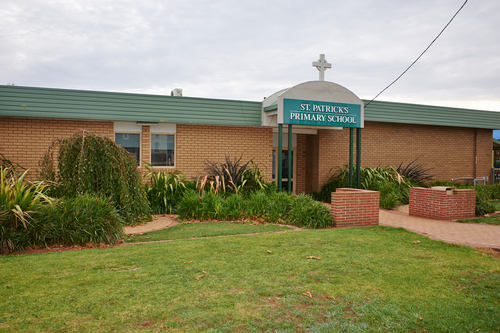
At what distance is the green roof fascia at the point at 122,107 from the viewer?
34.7 ft

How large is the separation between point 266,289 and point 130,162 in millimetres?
5564

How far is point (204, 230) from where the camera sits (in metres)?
7.88

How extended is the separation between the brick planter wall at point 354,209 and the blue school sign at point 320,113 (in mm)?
3743

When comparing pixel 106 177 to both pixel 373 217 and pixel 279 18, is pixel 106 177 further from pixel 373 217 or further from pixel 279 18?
pixel 279 18

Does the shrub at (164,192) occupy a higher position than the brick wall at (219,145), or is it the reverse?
the brick wall at (219,145)

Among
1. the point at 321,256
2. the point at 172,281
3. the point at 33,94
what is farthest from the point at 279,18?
the point at 172,281

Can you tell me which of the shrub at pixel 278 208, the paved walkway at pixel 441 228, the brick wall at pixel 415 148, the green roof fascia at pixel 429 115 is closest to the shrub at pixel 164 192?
the paved walkway at pixel 441 228

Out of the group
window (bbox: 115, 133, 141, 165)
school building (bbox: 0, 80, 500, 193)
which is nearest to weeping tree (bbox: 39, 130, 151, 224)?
school building (bbox: 0, 80, 500, 193)

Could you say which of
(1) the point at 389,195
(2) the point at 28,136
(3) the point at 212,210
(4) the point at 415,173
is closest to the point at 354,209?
(3) the point at 212,210

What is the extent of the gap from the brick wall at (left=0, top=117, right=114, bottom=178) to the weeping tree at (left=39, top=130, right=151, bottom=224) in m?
2.71

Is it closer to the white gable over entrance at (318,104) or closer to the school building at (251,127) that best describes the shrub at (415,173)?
the school building at (251,127)

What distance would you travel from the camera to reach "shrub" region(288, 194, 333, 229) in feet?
27.8

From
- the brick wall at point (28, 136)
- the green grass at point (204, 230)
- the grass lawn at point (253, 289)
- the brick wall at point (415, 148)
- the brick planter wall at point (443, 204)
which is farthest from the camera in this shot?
the brick wall at point (415, 148)

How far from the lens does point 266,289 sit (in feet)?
14.1
